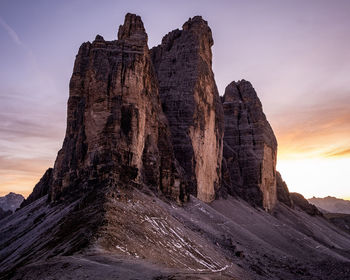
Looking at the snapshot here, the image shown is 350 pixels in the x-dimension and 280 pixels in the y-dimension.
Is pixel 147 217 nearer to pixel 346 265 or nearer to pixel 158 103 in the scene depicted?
pixel 158 103

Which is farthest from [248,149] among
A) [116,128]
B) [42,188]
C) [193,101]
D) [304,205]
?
[116,128]

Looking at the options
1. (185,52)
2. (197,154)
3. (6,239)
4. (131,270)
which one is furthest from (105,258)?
(185,52)

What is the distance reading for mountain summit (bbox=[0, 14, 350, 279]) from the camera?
23922 millimetres

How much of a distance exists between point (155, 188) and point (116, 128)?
10.6m

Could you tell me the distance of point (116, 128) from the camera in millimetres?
43000

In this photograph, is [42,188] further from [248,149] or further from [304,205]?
[304,205]

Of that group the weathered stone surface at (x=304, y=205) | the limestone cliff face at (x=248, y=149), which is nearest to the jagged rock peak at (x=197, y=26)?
the limestone cliff face at (x=248, y=149)

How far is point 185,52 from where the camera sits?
7494cm

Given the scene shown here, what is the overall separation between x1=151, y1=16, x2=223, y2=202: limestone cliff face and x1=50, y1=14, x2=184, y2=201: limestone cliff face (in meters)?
11.3

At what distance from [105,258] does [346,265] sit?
145ft

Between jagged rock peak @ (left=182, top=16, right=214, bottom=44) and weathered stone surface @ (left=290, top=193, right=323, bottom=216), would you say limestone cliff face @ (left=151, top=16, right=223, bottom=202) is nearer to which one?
jagged rock peak @ (left=182, top=16, right=214, bottom=44)

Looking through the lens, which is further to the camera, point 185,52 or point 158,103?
point 185,52

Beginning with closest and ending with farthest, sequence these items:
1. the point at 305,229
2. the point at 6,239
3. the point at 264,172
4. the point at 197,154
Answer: the point at 6,239 < the point at 197,154 < the point at 305,229 < the point at 264,172

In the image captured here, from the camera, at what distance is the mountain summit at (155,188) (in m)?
23.9
